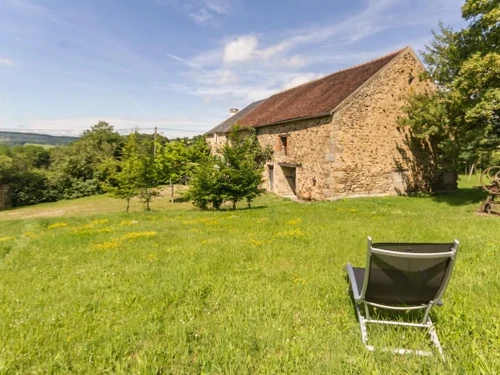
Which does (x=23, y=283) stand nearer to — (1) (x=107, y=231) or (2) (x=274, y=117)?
(1) (x=107, y=231)

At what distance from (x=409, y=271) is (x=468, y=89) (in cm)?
1245

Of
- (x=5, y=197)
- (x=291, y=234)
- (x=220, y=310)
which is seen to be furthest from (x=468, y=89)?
(x=5, y=197)

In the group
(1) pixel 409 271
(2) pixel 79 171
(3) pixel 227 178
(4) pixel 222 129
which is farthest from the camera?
(2) pixel 79 171

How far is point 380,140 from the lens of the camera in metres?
15.8

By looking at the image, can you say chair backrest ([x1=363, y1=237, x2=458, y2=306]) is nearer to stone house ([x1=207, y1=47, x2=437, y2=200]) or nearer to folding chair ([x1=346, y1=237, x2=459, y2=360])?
folding chair ([x1=346, y1=237, x2=459, y2=360])

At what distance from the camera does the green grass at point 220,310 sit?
246cm

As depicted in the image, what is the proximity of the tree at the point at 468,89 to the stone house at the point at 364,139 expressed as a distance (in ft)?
5.15

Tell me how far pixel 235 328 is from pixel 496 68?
43.2ft

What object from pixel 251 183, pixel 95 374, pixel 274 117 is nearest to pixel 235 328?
pixel 95 374

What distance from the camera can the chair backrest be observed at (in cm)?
255

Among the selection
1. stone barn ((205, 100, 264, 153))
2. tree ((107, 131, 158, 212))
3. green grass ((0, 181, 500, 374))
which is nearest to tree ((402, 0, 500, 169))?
green grass ((0, 181, 500, 374))

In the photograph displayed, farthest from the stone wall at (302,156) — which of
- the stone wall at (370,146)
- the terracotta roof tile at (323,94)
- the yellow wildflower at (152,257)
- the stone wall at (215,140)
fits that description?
the yellow wildflower at (152,257)

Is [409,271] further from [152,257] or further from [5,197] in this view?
[5,197]

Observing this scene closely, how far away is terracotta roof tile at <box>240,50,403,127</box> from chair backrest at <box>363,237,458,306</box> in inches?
511
